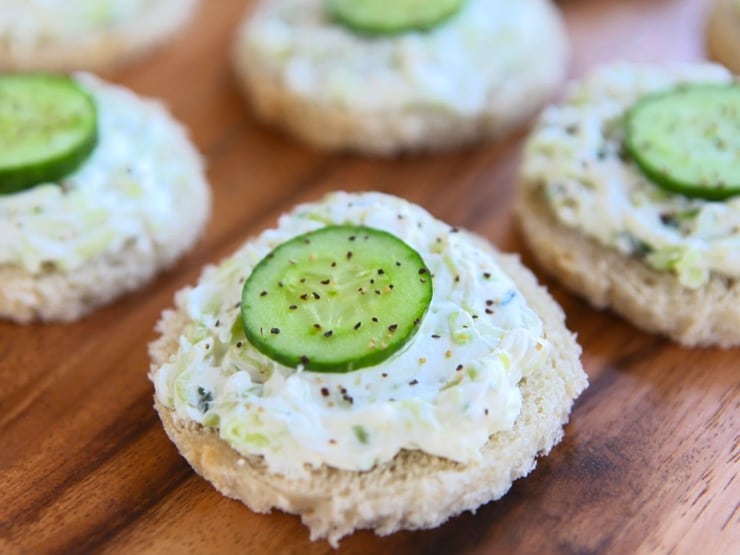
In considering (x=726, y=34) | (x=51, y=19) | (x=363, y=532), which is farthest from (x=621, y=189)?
(x=51, y=19)

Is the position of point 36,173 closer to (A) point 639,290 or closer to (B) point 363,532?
(B) point 363,532

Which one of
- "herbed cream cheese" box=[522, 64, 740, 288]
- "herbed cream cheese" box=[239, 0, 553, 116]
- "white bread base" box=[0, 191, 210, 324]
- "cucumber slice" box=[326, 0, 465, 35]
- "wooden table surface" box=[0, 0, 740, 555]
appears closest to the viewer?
"wooden table surface" box=[0, 0, 740, 555]

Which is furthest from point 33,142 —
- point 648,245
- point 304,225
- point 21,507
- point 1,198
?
point 648,245

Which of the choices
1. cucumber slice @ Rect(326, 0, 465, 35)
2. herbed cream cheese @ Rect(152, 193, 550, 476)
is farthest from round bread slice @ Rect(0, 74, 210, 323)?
cucumber slice @ Rect(326, 0, 465, 35)

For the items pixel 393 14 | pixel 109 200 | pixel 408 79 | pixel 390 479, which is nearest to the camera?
pixel 390 479

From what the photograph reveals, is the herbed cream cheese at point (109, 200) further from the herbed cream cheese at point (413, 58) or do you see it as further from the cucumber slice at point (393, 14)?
the cucumber slice at point (393, 14)

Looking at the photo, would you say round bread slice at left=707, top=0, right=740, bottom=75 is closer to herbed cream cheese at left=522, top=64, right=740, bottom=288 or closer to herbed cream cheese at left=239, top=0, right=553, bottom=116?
herbed cream cheese at left=522, top=64, right=740, bottom=288

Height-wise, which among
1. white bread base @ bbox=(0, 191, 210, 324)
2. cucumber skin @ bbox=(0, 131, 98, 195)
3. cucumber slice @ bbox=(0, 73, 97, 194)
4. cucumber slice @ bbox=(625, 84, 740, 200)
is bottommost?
white bread base @ bbox=(0, 191, 210, 324)
